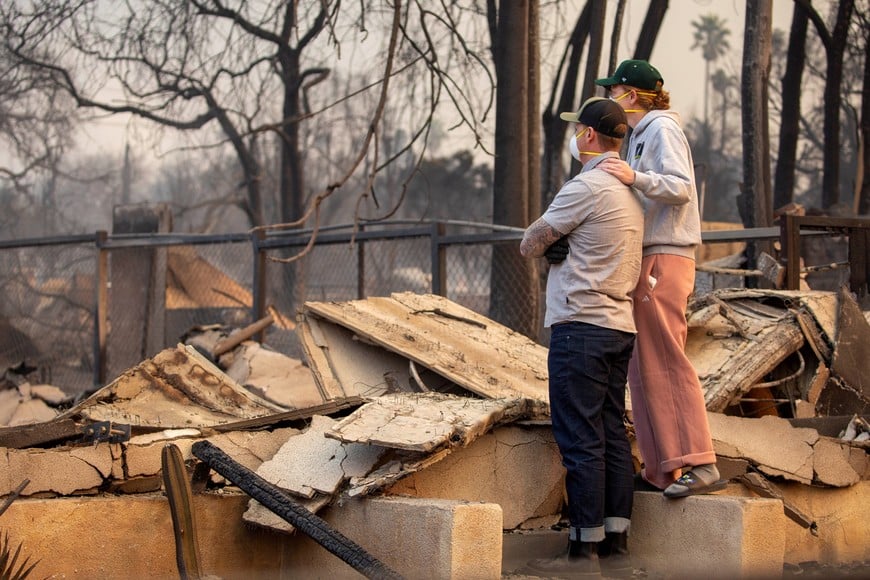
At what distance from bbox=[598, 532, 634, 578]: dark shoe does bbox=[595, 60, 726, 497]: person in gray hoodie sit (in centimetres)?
30

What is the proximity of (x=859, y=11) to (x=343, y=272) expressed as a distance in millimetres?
10272

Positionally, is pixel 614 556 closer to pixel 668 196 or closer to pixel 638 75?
pixel 668 196

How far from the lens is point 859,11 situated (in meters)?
16.3

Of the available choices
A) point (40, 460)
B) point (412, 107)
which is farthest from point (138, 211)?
point (40, 460)

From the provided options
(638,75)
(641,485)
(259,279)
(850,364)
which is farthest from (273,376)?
(638,75)

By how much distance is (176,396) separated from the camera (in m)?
6.09

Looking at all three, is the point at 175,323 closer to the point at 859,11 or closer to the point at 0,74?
the point at 0,74

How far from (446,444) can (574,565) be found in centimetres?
70

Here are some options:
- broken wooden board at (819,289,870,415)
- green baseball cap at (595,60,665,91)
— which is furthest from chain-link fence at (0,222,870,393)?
green baseball cap at (595,60,665,91)

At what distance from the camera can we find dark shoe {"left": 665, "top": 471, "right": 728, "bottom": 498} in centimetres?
423

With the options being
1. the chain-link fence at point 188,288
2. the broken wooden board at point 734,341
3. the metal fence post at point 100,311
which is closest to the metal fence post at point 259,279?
the chain-link fence at point 188,288

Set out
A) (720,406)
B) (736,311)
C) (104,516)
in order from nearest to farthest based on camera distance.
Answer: (104,516), (720,406), (736,311)

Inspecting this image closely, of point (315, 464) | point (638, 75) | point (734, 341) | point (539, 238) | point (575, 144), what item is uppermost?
point (638, 75)

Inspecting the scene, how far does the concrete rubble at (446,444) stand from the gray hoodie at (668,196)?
966 millimetres
